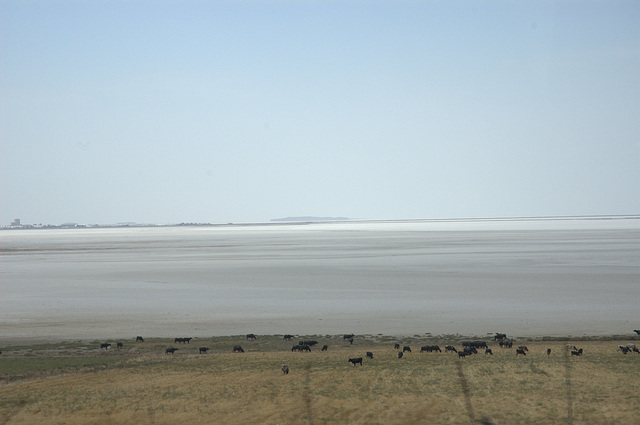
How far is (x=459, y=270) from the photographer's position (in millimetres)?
66938

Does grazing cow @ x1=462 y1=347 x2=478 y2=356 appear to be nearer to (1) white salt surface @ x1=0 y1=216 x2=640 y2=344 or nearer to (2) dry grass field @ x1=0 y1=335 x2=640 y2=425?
(2) dry grass field @ x1=0 y1=335 x2=640 y2=425

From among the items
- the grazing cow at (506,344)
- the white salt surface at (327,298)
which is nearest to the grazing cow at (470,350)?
the grazing cow at (506,344)

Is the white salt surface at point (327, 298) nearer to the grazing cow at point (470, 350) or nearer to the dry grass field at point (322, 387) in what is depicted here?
the grazing cow at point (470, 350)

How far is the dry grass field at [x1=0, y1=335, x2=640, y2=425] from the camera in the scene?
17.7 m

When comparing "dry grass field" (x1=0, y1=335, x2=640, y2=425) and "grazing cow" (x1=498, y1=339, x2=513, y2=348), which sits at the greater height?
"grazing cow" (x1=498, y1=339, x2=513, y2=348)

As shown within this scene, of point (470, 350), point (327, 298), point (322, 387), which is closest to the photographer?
point (322, 387)

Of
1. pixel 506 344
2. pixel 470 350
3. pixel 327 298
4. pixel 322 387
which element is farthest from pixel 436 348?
pixel 327 298

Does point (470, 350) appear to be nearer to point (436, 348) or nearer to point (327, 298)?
point (436, 348)

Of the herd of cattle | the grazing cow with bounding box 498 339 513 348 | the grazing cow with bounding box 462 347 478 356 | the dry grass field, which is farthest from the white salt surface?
the dry grass field

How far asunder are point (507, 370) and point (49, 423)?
16688mm

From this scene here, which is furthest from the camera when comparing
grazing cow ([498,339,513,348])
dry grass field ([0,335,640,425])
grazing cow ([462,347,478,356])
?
grazing cow ([498,339,513,348])

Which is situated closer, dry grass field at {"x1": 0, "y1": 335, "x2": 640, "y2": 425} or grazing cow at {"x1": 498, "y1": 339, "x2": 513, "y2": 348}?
dry grass field at {"x1": 0, "y1": 335, "x2": 640, "y2": 425}

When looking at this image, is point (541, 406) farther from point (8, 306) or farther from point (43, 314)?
point (8, 306)

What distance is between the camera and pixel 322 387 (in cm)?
2089
